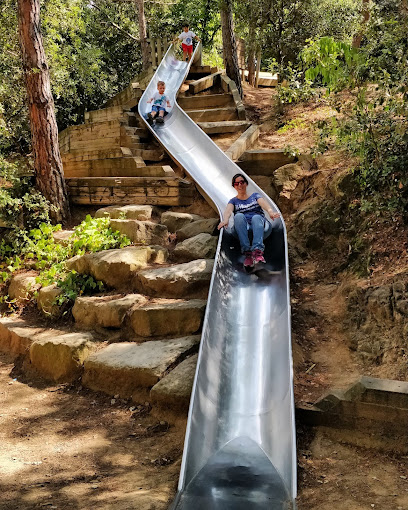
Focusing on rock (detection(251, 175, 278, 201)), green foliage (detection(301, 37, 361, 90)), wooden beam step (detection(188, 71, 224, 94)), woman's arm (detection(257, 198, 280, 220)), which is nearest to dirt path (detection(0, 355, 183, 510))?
woman's arm (detection(257, 198, 280, 220))

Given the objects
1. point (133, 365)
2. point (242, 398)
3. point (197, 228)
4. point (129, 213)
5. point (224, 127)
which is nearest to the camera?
point (242, 398)

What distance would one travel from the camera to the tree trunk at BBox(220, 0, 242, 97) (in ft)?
37.0

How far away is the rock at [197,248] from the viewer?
6.25 metres

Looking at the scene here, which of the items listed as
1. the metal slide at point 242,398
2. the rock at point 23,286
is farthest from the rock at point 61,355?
the metal slide at point 242,398

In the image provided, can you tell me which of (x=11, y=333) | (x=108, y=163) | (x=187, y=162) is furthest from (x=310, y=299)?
(x=108, y=163)

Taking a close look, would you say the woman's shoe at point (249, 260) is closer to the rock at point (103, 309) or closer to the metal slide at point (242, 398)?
the metal slide at point (242, 398)

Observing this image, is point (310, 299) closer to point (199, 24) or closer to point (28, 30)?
point (28, 30)

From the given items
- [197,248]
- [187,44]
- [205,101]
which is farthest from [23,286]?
[187,44]

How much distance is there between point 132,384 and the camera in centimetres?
445

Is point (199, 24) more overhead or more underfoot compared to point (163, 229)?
more overhead

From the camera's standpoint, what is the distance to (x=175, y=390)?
411 cm

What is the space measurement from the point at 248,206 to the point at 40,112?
3.61m

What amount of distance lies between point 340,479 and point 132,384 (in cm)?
199

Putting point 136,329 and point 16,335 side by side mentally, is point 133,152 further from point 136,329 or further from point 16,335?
point 136,329
